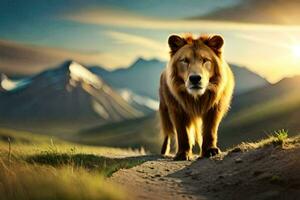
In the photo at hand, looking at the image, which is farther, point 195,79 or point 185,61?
point 185,61

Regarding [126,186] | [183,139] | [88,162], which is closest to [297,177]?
[126,186]

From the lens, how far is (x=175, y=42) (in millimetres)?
14938

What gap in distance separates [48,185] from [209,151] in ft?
21.4

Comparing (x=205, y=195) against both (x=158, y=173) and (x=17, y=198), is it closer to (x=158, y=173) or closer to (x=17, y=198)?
(x=158, y=173)

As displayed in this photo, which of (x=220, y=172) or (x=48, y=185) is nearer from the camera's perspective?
(x=48, y=185)

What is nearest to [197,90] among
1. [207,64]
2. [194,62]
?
[194,62]

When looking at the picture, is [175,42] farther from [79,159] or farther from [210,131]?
[79,159]

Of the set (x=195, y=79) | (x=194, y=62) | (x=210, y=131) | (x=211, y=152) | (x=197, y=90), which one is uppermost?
(x=194, y=62)

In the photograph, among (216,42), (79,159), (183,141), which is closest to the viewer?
(216,42)

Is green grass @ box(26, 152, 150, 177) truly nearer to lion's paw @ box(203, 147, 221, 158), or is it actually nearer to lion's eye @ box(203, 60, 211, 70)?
lion's paw @ box(203, 147, 221, 158)

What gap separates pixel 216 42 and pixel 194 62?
3.59 feet

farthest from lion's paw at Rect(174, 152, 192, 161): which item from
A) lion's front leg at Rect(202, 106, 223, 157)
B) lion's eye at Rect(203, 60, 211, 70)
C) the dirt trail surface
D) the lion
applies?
lion's eye at Rect(203, 60, 211, 70)

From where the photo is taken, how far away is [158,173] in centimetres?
1290

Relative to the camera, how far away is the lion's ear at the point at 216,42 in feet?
48.3
